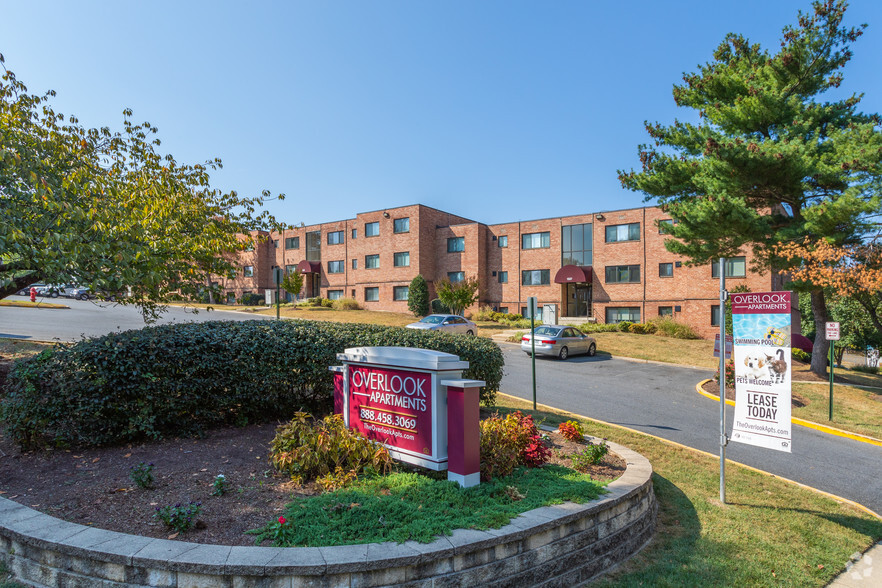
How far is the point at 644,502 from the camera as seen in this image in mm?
5117

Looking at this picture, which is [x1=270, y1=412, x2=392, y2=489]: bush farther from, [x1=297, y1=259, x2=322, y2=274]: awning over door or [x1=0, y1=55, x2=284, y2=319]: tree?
[x1=297, y1=259, x2=322, y2=274]: awning over door

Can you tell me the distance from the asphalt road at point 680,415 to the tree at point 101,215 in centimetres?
791

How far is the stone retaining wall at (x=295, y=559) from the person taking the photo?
125 inches

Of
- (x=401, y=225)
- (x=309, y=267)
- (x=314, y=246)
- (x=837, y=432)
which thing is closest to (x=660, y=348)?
(x=837, y=432)

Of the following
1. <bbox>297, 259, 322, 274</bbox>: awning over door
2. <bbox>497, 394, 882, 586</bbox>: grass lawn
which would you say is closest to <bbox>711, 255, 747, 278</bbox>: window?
<bbox>497, 394, 882, 586</bbox>: grass lawn

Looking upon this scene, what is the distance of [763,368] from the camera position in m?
5.85

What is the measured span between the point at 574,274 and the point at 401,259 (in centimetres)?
1372

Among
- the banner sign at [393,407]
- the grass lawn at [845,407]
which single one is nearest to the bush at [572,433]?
the banner sign at [393,407]

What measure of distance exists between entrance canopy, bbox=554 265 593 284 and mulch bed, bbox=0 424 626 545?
28.1 meters

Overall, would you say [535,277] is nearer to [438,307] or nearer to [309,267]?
[438,307]

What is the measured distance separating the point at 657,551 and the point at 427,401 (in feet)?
8.65

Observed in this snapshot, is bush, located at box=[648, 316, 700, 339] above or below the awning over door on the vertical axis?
below

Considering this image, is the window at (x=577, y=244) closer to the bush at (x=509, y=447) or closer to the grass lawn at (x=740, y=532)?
the grass lawn at (x=740, y=532)

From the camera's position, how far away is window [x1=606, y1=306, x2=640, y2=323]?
3209 centimetres
